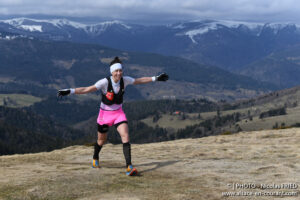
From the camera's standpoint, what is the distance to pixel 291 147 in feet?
74.4

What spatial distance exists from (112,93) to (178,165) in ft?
16.2

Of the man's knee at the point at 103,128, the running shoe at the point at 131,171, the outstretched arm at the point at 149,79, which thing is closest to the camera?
the running shoe at the point at 131,171

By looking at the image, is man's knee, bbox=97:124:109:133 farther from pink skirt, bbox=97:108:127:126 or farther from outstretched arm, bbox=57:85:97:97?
outstretched arm, bbox=57:85:97:97

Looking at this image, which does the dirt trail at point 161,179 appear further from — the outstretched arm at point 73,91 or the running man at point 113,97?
the outstretched arm at point 73,91

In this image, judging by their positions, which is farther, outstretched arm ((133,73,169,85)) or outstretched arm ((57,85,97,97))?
outstretched arm ((133,73,169,85))

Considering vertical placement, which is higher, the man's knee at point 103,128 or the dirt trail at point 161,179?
the man's knee at point 103,128

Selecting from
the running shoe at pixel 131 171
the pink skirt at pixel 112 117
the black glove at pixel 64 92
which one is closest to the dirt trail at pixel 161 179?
the running shoe at pixel 131 171

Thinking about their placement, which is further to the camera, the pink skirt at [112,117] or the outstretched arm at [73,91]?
the pink skirt at [112,117]

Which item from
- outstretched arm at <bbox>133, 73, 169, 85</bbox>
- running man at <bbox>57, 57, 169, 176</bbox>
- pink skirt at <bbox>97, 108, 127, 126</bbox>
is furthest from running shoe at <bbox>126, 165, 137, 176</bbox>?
outstretched arm at <bbox>133, 73, 169, 85</bbox>

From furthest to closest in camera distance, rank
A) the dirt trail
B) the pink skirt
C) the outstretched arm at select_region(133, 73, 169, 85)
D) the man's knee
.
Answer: the outstretched arm at select_region(133, 73, 169, 85) < the man's knee < the pink skirt < the dirt trail

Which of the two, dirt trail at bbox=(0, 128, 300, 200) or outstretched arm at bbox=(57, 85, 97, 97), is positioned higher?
outstretched arm at bbox=(57, 85, 97, 97)

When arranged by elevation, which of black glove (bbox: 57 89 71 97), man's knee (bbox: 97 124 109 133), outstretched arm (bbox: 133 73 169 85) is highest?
outstretched arm (bbox: 133 73 169 85)

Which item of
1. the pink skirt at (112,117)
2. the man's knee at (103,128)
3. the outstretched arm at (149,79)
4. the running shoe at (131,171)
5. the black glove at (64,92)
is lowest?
the running shoe at (131,171)

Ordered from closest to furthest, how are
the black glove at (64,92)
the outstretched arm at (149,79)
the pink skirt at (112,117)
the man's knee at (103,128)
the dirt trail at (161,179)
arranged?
the dirt trail at (161,179) → the black glove at (64,92) → the pink skirt at (112,117) → the man's knee at (103,128) → the outstretched arm at (149,79)
